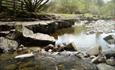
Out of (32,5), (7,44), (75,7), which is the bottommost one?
(75,7)

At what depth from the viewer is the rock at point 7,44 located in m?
6.97

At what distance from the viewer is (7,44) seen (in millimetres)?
7141

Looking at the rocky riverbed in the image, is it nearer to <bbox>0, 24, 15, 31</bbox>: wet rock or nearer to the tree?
<bbox>0, 24, 15, 31</bbox>: wet rock

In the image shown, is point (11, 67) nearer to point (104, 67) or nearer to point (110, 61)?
point (104, 67)

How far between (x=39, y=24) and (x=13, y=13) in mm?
2339

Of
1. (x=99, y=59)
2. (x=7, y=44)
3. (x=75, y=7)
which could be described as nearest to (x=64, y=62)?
(x=99, y=59)

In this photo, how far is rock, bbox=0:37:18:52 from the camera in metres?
6.97

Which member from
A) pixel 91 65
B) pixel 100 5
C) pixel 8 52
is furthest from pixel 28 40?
pixel 100 5

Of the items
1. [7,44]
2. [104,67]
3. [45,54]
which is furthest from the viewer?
[7,44]

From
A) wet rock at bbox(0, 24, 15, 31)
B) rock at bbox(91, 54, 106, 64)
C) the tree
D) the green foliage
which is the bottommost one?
the green foliage

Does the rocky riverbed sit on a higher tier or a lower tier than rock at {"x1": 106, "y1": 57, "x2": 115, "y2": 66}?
lower

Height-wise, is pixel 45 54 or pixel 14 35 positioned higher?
pixel 14 35

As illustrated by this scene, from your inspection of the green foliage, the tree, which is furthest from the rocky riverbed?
the green foliage

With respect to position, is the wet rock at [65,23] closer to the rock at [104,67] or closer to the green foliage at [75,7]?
the rock at [104,67]
